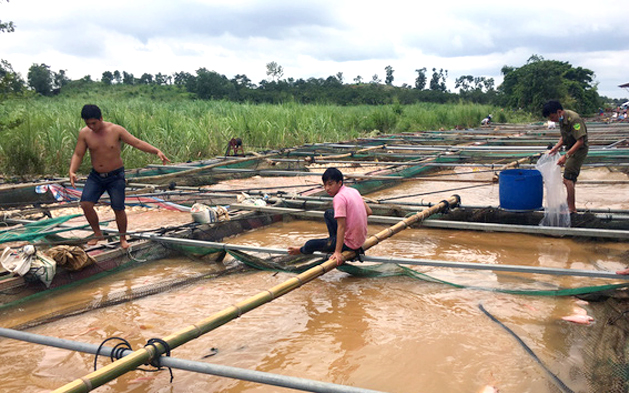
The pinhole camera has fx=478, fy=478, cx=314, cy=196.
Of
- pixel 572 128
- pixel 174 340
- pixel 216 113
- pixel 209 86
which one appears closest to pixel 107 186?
pixel 174 340

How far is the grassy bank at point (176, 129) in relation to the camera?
27.3 feet

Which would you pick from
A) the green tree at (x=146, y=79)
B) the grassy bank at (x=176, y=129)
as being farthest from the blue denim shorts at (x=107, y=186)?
the green tree at (x=146, y=79)

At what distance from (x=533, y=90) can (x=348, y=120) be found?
18358 mm

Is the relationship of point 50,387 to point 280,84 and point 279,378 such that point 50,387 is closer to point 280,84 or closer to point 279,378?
point 279,378

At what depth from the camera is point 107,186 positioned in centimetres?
462

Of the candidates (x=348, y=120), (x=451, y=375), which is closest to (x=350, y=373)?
(x=451, y=375)

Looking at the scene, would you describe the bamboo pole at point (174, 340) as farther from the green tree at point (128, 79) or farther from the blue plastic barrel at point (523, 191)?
the green tree at point (128, 79)

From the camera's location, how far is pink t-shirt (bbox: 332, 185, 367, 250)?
3777 millimetres

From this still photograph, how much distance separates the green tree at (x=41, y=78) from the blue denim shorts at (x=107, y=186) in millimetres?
38126

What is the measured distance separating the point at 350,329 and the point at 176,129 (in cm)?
844

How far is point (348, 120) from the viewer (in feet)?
54.5

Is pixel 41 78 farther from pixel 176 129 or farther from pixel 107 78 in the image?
pixel 176 129

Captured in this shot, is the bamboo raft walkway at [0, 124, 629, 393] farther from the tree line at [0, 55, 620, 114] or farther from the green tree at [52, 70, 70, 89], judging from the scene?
the green tree at [52, 70, 70, 89]

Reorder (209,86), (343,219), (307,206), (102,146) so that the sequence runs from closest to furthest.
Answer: (343,219), (102,146), (307,206), (209,86)
